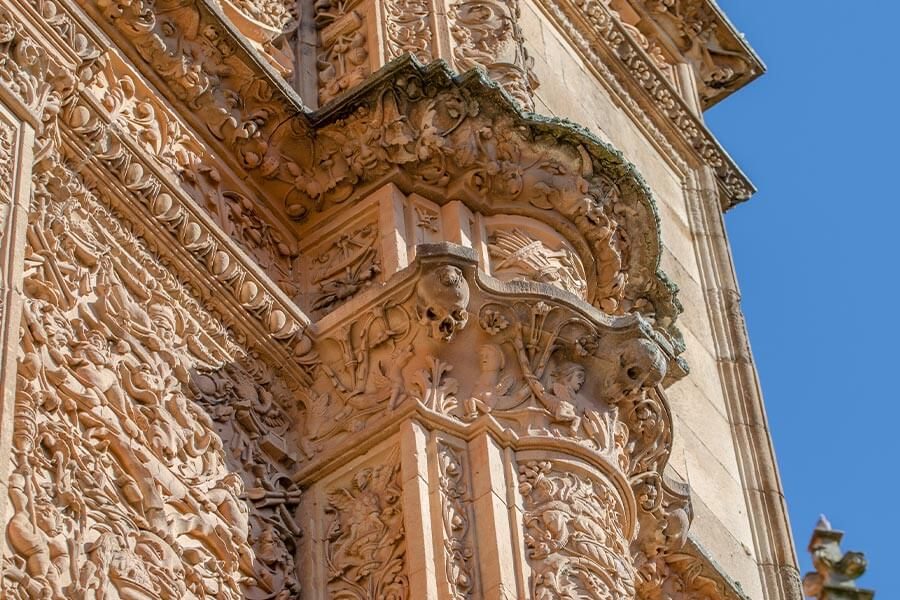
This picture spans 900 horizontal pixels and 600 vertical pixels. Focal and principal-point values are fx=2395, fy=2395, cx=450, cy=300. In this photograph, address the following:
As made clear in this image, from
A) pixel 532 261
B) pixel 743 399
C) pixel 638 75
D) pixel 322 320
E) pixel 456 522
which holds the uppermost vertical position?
pixel 638 75

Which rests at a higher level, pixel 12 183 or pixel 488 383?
pixel 12 183

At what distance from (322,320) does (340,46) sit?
81.4 inches

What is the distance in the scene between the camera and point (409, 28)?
12.1m

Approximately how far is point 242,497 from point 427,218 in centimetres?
189

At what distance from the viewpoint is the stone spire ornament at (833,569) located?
22.4 feet

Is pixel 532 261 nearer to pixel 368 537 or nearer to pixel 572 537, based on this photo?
pixel 572 537

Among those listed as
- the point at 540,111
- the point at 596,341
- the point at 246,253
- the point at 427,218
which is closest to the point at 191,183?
the point at 246,253

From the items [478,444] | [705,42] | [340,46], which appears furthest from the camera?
[705,42]

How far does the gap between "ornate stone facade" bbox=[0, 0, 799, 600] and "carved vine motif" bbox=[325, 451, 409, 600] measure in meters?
0.01

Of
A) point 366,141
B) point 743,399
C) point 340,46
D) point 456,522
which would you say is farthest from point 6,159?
point 743,399

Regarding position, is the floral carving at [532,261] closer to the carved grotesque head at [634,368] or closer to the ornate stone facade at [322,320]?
the ornate stone facade at [322,320]

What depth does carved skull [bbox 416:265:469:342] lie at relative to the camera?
33.1ft

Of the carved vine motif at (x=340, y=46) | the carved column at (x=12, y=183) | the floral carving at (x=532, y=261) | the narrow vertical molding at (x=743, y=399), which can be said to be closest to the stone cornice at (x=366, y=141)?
the floral carving at (x=532, y=261)

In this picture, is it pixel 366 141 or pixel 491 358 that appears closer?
pixel 491 358
